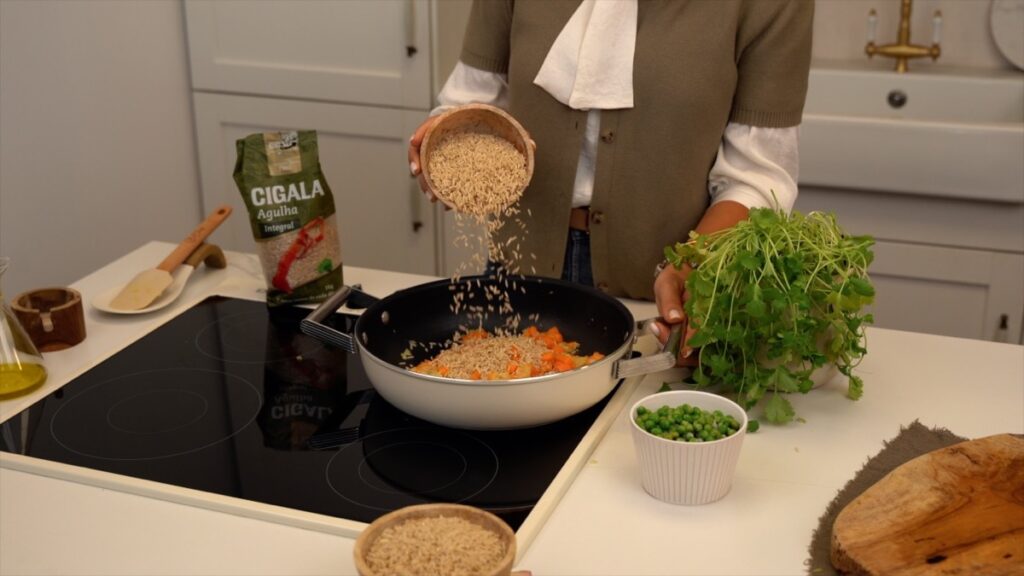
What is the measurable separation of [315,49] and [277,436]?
71.0 inches

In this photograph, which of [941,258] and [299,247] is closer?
[299,247]

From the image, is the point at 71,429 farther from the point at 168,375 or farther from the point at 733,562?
the point at 733,562

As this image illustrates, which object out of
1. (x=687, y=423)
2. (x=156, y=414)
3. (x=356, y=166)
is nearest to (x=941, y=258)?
(x=356, y=166)

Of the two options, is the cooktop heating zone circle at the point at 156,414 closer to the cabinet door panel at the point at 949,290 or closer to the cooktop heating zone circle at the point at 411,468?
the cooktop heating zone circle at the point at 411,468

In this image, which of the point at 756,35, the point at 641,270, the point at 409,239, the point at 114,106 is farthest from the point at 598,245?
the point at 114,106

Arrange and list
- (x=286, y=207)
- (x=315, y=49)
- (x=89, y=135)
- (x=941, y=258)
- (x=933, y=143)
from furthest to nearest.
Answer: (x=315, y=49) → (x=89, y=135) → (x=941, y=258) → (x=933, y=143) → (x=286, y=207)

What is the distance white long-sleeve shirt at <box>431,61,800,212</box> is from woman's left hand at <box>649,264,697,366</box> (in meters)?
0.26

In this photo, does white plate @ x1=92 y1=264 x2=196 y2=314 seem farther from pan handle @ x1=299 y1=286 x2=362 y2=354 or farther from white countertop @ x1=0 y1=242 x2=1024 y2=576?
pan handle @ x1=299 y1=286 x2=362 y2=354

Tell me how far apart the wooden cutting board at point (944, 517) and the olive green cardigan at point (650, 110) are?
2.19ft

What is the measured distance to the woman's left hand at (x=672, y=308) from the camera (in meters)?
1.36

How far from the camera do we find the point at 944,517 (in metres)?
1.08

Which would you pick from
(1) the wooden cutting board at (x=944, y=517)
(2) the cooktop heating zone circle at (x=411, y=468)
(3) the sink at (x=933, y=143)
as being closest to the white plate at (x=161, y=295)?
(2) the cooktop heating zone circle at (x=411, y=468)

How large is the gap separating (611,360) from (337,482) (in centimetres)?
34

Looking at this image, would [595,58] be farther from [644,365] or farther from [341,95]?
[341,95]
